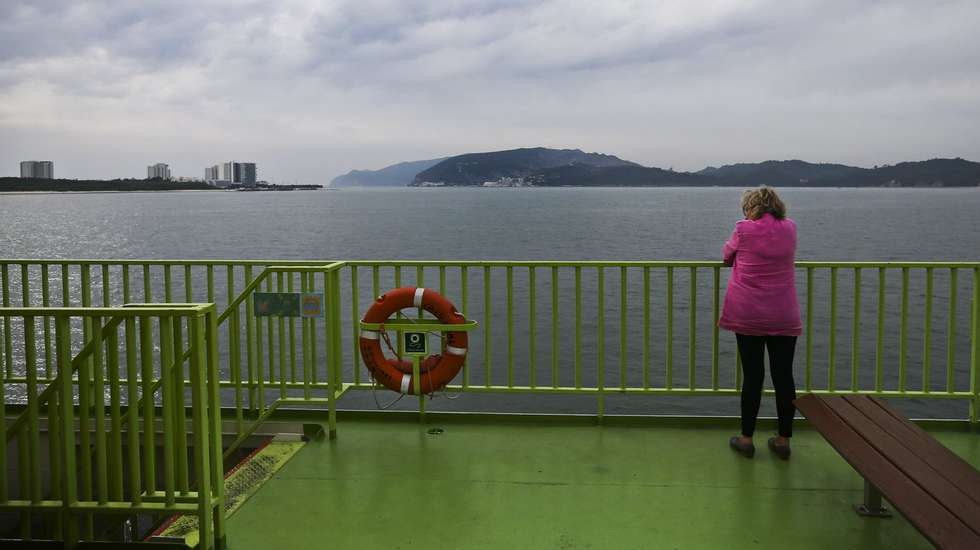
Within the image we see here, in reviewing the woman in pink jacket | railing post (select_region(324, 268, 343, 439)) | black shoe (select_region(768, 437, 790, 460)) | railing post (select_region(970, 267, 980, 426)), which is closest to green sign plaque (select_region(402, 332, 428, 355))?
railing post (select_region(324, 268, 343, 439))

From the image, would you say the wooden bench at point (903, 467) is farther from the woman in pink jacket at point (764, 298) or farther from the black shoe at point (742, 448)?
the black shoe at point (742, 448)

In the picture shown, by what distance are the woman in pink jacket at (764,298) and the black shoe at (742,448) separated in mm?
165

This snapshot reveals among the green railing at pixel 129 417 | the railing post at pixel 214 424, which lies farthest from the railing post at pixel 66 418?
the railing post at pixel 214 424

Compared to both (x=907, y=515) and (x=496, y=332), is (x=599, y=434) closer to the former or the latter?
(x=907, y=515)

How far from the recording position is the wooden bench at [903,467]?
340 cm

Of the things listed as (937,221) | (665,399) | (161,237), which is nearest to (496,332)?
(665,399)

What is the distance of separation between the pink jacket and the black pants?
0.09 metres

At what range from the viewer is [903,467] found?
396cm

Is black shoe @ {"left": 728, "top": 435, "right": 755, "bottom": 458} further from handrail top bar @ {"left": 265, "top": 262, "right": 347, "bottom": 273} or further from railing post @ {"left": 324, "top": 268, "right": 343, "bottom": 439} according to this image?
handrail top bar @ {"left": 265, "top": 262, "right": 347, "bottom": 273}

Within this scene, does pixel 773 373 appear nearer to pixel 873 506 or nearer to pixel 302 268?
pixel 873 506

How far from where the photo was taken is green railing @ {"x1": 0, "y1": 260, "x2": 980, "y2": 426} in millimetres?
5953

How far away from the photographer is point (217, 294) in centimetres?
2933

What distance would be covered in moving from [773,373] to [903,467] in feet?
4.77

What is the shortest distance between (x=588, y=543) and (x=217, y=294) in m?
27.3
